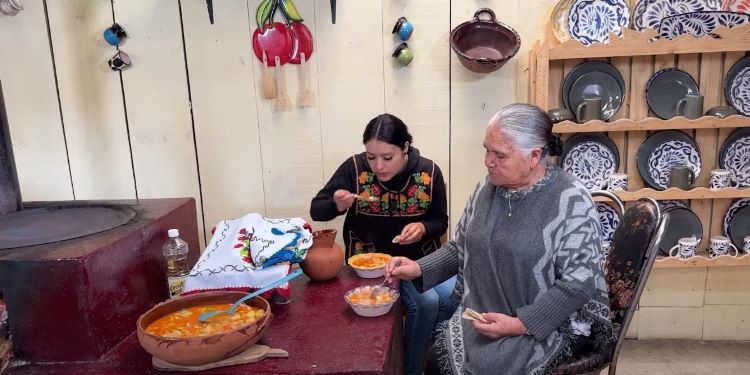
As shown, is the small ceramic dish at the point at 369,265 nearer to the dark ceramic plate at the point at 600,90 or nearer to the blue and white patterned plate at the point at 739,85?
the dark ceramic plate at the point at 600,90

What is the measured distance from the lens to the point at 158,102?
2.85 m

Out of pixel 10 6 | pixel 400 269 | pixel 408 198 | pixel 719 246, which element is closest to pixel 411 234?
pixel 408 198

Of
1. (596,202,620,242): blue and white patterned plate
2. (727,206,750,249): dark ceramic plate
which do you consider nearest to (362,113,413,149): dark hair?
(596,202,620,242): blue and white patterned plate

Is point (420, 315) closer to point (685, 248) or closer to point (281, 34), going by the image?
point (685, 248)

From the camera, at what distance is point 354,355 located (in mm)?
1337

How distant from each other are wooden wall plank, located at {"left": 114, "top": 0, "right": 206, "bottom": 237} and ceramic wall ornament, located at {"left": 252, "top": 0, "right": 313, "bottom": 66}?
449 millimetres

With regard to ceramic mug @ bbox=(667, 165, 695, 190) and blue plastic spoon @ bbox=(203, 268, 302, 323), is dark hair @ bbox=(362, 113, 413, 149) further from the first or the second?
ceramic mug @ bbox=(667, 165, 695, 190)

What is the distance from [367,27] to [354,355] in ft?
6.14

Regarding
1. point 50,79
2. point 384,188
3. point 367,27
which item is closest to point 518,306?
point 384,188

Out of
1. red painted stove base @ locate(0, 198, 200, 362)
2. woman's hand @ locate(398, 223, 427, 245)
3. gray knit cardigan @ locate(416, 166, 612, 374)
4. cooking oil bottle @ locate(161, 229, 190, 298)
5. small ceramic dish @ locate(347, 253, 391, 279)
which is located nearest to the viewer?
Answer: red painted stove base @ locate(0, 198, 200, 362)

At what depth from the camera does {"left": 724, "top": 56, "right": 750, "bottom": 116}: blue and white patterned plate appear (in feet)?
8.49

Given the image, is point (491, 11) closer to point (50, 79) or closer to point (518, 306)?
point (518, 306)

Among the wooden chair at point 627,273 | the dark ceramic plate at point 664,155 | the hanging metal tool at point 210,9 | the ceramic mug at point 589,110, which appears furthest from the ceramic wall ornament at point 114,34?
the dark ceramic plate at point 664,155

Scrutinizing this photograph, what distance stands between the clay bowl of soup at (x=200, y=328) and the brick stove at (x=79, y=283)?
7.4 inches
